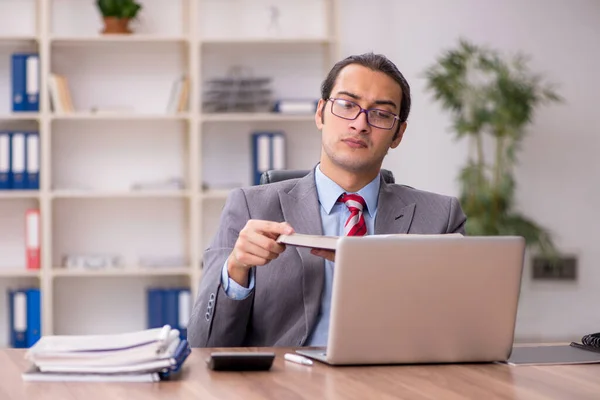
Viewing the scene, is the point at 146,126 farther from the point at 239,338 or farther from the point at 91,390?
the point at 91,390

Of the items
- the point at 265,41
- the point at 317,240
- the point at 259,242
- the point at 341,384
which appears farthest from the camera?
the point at 265,41

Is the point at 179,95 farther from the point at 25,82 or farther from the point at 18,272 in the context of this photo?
the point at 18,272

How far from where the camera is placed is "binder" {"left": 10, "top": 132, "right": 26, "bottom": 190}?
4531 millimetres

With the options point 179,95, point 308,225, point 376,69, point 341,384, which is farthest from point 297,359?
point 179,95

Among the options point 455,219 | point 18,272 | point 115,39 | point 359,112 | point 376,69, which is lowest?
point 18,272

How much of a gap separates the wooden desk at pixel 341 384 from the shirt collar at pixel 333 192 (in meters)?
0.69

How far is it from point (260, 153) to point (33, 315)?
4.53 feet

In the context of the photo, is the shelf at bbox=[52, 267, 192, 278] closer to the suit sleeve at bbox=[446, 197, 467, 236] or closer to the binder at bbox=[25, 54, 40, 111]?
the binder at bbox=[25, 54, 40, 111]

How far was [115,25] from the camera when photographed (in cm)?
460

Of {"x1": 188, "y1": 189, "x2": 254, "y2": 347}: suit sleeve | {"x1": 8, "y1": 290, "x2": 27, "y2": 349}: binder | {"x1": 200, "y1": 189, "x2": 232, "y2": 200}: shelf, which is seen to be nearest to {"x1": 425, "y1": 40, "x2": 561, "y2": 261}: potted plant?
{"x1": 200, "y1": 189, "x2": 232, "y2": 200}: shelf

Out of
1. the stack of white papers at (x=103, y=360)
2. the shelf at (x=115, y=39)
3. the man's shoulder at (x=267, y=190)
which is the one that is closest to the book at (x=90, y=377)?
the stack of white papers at (x=103, y=360)

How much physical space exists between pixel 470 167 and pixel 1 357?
3407mm

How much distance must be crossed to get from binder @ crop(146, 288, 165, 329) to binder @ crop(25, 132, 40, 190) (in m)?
0.79

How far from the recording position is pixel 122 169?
4.84 metres
